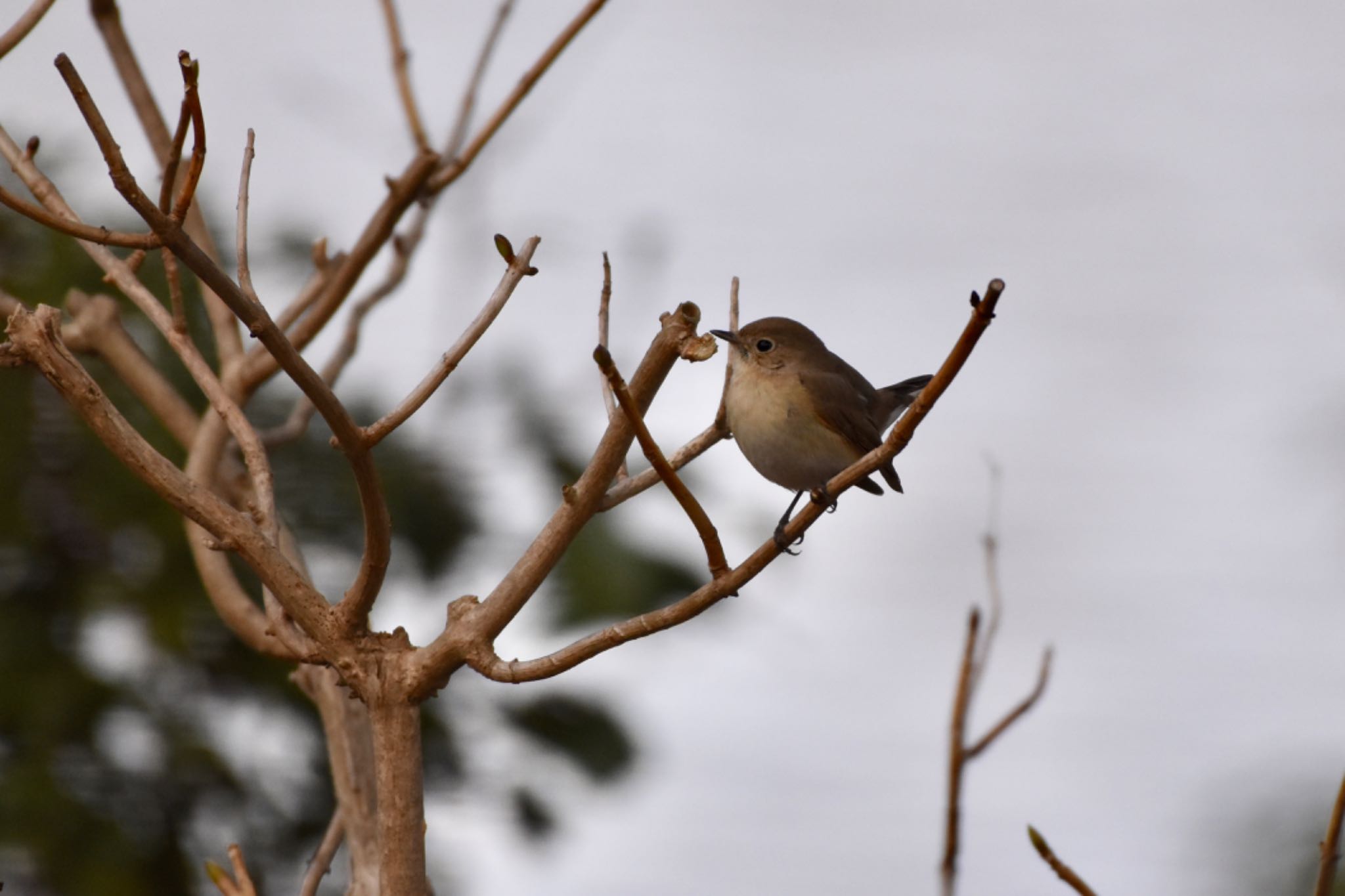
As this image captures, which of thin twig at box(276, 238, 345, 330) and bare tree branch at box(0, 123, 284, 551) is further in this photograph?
thin twig at box(276, 238, 345, 330)

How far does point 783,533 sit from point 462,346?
1.74 feet

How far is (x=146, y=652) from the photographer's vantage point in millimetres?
A: 4770

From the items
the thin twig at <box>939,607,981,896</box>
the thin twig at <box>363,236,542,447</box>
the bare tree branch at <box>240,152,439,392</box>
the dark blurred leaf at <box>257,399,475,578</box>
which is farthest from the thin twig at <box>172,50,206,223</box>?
the dark blurred leaf at <box>257,399,475,578</box>

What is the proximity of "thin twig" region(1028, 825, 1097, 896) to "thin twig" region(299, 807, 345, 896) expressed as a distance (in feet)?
4.02

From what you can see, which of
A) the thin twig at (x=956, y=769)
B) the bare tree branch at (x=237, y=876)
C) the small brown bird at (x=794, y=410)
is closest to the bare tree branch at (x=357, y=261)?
the small brown bird at (x=794, y=410)

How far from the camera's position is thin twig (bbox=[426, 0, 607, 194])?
10.3 feet

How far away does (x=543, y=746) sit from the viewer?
536 centimetres

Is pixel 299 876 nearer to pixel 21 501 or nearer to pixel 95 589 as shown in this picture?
pixel 95 589

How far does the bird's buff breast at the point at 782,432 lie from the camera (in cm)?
330

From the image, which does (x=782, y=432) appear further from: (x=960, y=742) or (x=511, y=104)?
(x=960, y=742)

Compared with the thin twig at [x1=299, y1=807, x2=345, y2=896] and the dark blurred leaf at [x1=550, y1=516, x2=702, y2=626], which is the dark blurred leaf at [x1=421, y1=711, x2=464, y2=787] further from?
the thin twig at [x1=299, y1=807, x2=345, y2=896]

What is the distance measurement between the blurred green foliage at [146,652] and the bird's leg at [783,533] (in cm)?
163

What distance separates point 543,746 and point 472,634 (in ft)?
11.3

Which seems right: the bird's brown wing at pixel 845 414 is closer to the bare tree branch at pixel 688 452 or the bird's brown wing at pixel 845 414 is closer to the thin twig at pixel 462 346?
the bare tree branch at pixel 688 452
